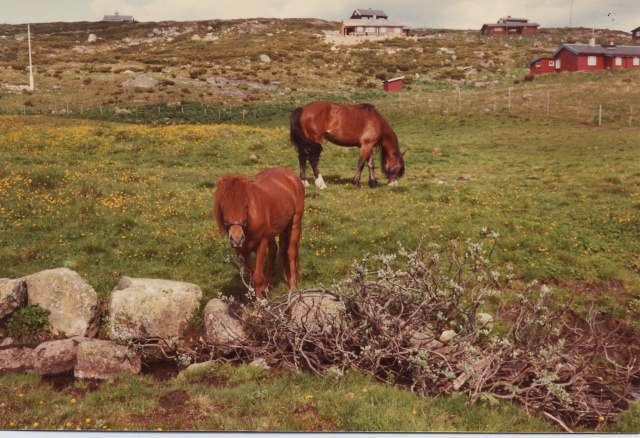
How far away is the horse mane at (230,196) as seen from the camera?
766 centimetres

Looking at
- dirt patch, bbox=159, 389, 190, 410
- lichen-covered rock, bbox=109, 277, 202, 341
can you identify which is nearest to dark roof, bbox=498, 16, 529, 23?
lichen-covered rock, bbox=109, 277, 202, 341

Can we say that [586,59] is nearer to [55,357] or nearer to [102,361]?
[102,361]

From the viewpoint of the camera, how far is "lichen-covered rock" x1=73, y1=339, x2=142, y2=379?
27.0 ft

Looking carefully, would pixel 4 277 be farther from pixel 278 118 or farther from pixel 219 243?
pixel 278 118

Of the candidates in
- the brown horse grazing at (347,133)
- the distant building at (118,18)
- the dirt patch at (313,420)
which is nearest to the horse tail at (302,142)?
the brown horse grazing at (347,133)

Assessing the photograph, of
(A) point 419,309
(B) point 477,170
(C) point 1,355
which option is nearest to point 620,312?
(A) point 419,309

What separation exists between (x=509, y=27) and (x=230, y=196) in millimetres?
7785

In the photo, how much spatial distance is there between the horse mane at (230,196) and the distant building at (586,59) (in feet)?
37.5

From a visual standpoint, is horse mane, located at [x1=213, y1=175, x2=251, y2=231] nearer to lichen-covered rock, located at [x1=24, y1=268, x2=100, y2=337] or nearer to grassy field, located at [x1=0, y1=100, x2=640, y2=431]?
grassy field, located at [x1=0, y1=100, x2=640, y2=431]

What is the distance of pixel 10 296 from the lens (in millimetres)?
9109

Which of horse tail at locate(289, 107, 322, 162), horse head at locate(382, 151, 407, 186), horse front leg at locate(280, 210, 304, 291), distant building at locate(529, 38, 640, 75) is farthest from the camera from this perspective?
horse head at locate(382, 151, 407, 186)

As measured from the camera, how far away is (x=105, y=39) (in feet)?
41.1

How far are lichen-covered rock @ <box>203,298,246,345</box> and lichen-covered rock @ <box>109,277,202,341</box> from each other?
0.82 m

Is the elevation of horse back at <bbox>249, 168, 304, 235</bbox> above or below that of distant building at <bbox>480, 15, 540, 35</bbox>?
below
